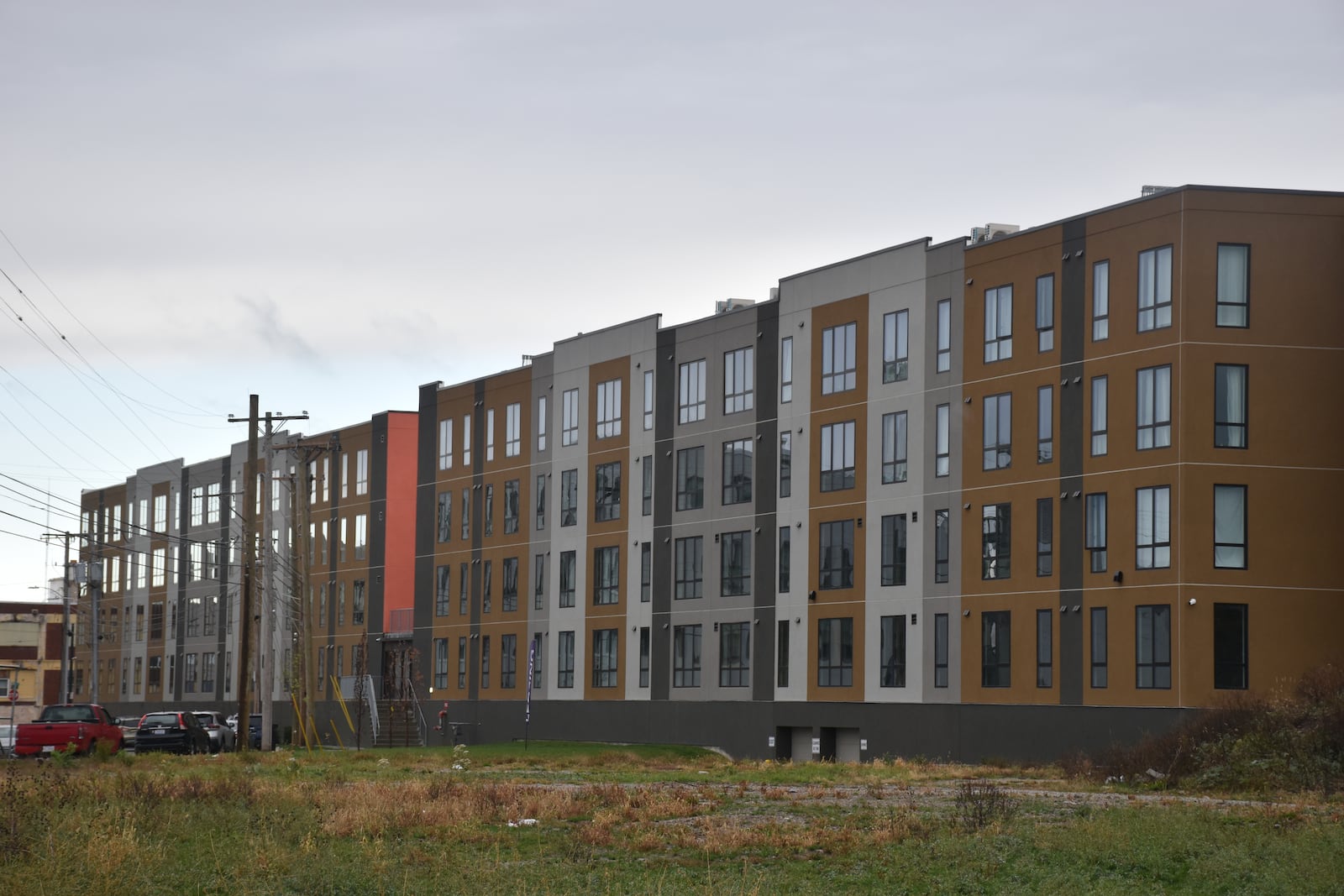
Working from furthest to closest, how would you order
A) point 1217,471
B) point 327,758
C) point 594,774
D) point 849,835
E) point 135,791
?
point 327,758 → point 1217,471 → point 594,774 → point 135,791 → point 849,835

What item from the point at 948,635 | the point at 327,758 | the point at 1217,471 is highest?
the point at 1217,471

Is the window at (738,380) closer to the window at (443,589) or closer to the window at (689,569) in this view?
the window at (689,569)

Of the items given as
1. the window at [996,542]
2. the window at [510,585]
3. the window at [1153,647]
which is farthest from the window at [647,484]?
the window at [1153,647]

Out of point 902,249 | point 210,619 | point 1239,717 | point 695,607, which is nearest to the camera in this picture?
point 1239,717

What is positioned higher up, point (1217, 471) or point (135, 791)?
point (1217, 471)

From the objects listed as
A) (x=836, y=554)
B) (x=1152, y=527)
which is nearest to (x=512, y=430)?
(x=836, y=554)

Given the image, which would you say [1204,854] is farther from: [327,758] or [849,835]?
[327,758]

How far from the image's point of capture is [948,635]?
2021 inches

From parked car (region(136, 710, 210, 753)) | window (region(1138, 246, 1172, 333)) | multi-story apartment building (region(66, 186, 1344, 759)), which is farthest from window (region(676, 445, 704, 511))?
window (region(1138, 246, 1172, 333))

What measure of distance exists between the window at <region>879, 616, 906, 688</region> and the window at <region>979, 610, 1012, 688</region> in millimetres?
3521

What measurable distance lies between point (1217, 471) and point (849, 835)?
2555 centimetres

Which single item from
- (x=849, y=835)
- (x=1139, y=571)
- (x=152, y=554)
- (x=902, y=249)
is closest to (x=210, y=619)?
(x=152, y=554)

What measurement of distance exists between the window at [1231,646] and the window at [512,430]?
35.6 meters

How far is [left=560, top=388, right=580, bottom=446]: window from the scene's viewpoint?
69375mm
